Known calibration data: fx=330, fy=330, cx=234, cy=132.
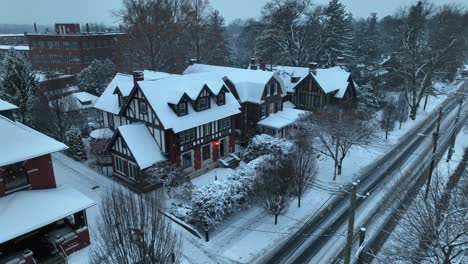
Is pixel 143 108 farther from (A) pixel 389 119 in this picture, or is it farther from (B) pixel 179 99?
(A) pixel 389 119

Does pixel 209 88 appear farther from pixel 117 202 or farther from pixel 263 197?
pixel 117 202

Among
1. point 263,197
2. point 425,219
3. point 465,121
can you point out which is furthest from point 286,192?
point 465,121

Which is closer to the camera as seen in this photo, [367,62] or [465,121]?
[465,121]

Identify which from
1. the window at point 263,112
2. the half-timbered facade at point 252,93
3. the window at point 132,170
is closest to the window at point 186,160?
the window at point 132,170

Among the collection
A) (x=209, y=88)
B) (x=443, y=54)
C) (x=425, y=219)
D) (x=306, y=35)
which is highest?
(x=306, y=35)

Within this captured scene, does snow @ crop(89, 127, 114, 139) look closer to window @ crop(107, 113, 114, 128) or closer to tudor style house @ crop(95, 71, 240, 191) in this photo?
window @ crop(107, 113, 114, 128)

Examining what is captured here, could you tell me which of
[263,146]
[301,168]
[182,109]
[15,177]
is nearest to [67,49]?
[182,109]
